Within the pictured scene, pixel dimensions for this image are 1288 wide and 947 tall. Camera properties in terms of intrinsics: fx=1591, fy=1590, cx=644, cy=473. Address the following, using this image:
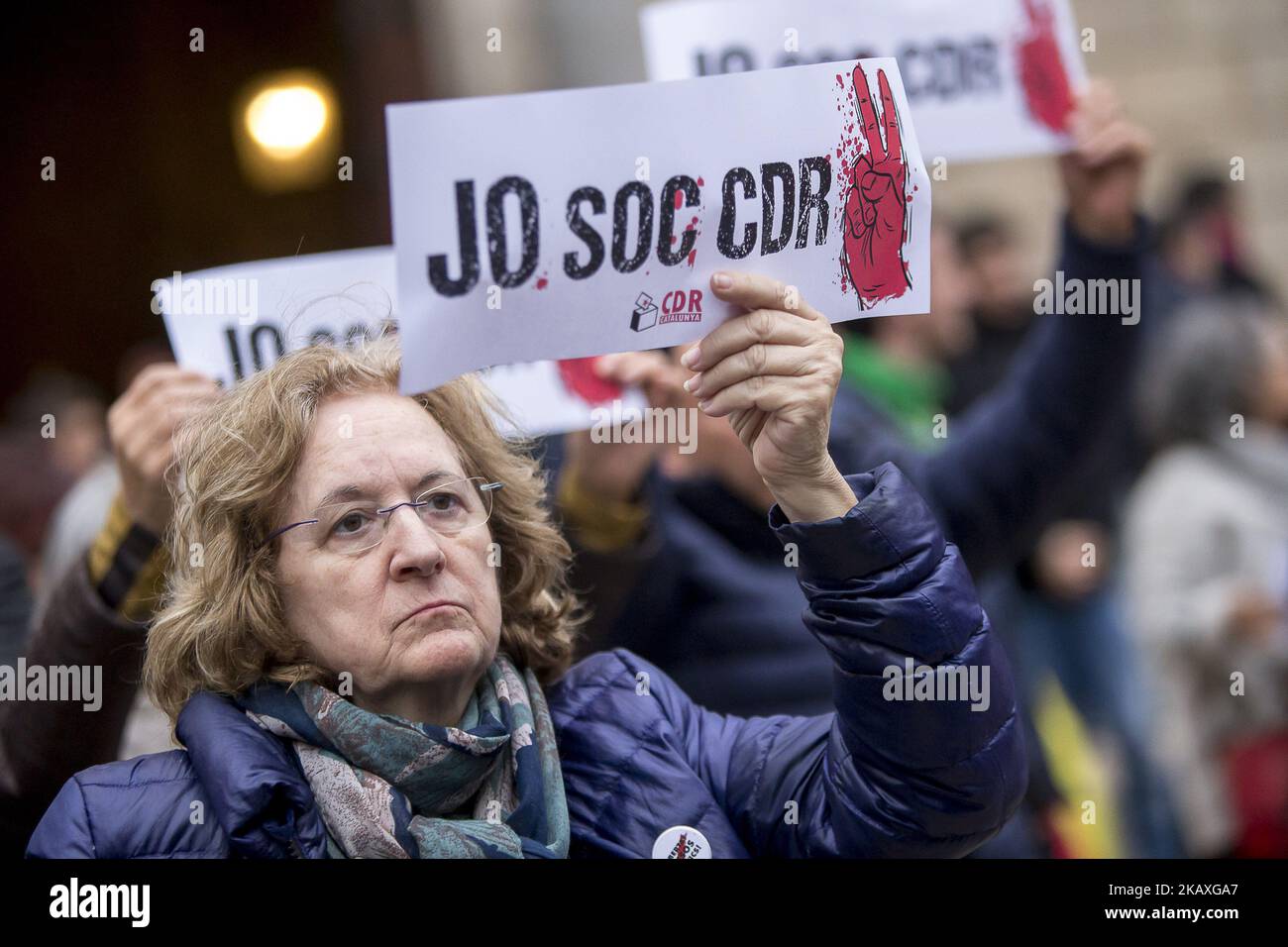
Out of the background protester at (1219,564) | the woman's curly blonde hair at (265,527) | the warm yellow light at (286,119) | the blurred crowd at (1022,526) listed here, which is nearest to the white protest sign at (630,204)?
the woman's curly blonde hair at (265,527)

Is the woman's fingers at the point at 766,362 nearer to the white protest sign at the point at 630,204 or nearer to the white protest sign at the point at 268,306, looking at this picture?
the white protest sign at the point at 630,204

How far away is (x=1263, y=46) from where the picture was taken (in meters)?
8.41

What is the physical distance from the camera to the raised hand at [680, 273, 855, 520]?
1.87 metres

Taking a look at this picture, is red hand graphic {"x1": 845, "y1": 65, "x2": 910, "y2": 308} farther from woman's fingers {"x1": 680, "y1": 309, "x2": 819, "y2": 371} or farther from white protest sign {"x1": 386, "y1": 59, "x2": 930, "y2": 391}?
woman's fingers {"x1": 680, "y1": 309, "x2": 819, "y2": 371}

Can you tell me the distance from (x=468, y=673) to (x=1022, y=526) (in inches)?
61.5

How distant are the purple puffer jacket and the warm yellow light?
5081mm

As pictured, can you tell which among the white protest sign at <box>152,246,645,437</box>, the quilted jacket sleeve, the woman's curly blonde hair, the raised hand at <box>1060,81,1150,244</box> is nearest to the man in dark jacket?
the raised hand at <box>1060,81,1150,244</box>

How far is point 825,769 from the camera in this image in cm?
201

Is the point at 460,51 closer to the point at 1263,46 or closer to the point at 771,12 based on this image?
the point at 1263,46

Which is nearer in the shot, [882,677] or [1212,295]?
[882,677]

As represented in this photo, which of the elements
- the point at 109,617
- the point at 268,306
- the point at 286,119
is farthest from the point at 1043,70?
the point at 286,119

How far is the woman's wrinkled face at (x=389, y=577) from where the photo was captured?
76.2 inches

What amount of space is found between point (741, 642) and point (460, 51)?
5.45 meters
